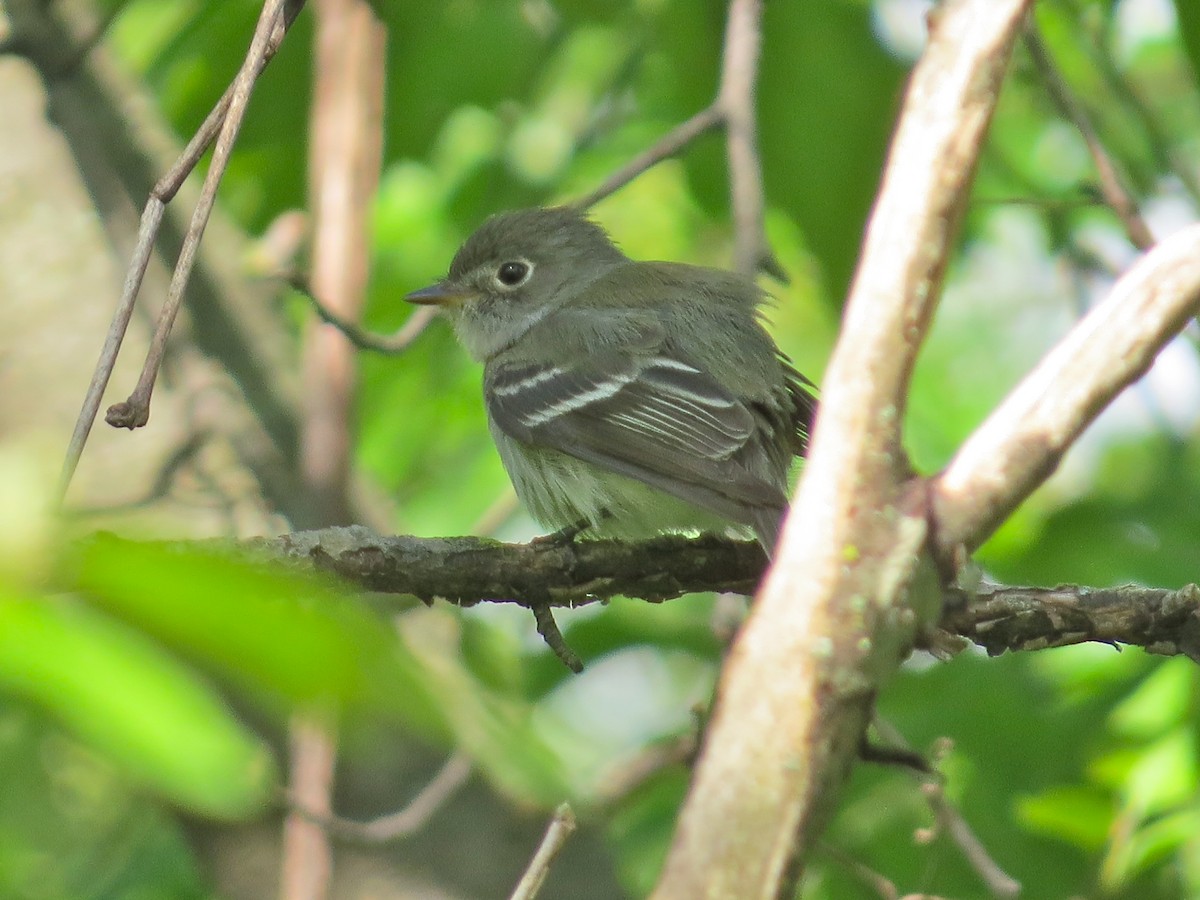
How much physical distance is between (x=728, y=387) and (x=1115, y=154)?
2.59 metres

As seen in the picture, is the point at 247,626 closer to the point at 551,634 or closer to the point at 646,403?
the point at 551,634

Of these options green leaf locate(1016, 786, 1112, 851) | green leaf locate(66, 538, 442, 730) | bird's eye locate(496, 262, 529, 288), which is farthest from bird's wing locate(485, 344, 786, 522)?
green leaf locate(66, 538, 442, 730)

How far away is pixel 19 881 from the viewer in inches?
171

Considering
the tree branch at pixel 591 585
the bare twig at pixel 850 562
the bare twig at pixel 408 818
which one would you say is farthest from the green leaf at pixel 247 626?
the bare twig at pixel 408 818

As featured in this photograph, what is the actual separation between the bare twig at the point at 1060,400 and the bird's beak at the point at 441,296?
3.96 m

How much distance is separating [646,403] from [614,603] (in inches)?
42.2

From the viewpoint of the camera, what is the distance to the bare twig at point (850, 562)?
54.6 inches

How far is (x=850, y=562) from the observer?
158 cm

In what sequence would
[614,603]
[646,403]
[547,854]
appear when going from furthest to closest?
[614,603]
[646,403]
[547,854]

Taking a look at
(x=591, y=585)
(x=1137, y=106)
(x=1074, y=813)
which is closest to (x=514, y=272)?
(x=1137, y=106)

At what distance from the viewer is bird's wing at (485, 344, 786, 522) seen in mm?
3828

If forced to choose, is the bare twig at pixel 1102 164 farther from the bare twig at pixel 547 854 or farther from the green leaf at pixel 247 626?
the green leaf at pixel 247 626

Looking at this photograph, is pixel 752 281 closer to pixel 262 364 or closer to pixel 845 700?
pixel 262 364

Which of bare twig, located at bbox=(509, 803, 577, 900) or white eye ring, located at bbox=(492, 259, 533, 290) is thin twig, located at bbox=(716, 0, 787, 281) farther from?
bare twig, located at bbox=(509, 803, 577, 900)
